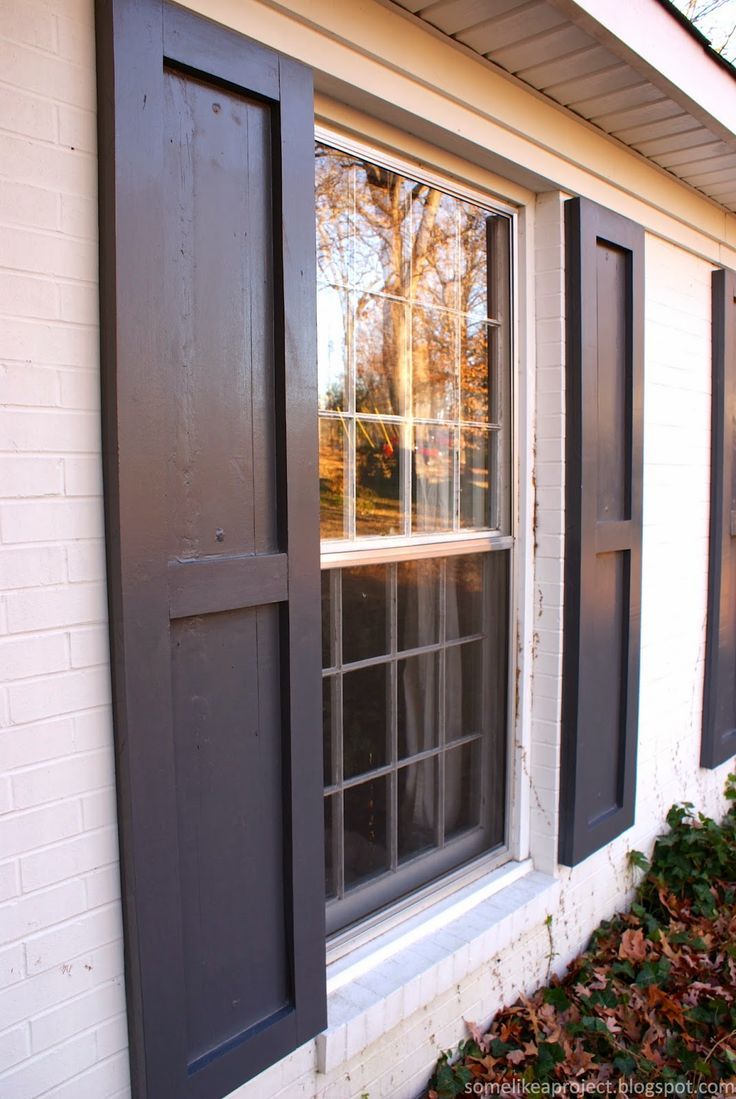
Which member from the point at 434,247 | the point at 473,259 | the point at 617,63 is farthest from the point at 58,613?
the point at 617,63

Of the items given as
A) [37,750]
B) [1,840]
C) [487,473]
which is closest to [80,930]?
[1,840]

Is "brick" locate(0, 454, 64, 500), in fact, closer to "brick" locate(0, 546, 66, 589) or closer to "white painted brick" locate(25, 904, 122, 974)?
"brick" locate(0, 546, 66, 589)

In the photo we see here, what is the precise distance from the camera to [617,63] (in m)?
2.59

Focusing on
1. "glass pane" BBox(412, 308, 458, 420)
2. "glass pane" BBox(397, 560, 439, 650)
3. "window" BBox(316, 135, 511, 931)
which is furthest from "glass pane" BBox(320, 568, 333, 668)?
"glass pane" BBox(412, 308, 458, 420)

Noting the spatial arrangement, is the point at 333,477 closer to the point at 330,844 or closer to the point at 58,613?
the point at 58,613

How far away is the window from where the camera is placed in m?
2.43

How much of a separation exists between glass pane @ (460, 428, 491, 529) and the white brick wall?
1554mm

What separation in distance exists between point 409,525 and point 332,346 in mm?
652

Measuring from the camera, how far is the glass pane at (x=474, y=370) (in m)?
2.87

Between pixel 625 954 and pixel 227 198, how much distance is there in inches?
126

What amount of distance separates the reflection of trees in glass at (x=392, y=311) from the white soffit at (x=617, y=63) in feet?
1.50

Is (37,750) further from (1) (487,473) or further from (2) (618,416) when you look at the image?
(2) (618,416)

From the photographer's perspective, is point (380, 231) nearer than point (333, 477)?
No

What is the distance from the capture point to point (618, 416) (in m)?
3.33
